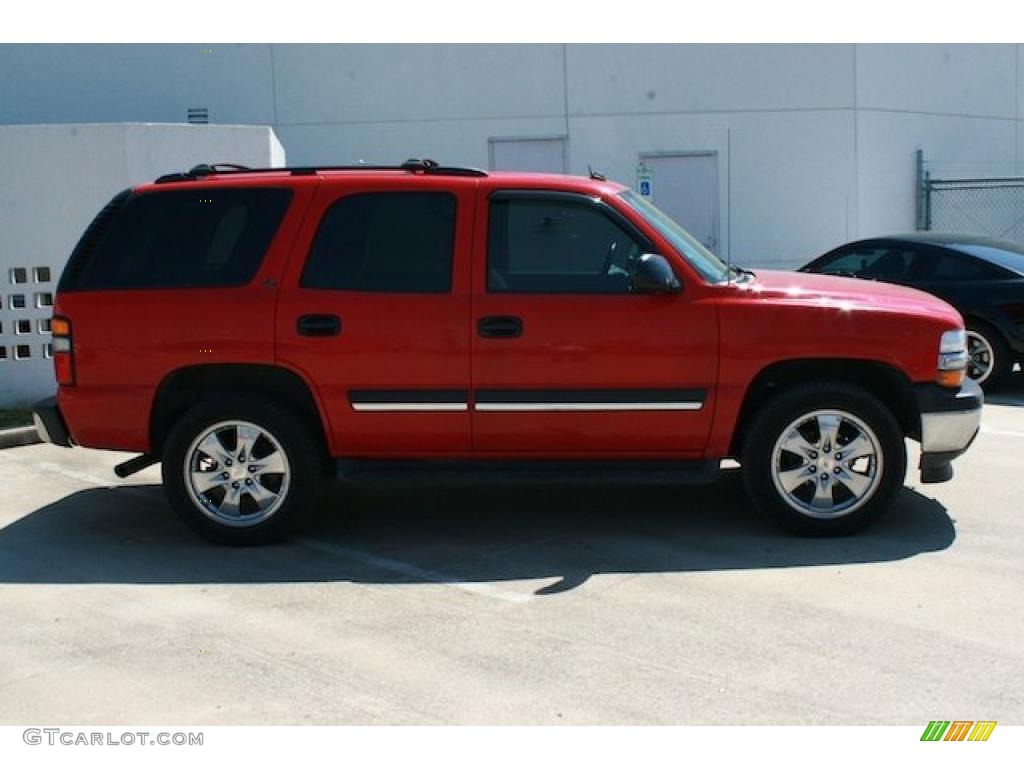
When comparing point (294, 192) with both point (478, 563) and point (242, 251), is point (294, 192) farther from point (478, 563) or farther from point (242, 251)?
point (478, 563)

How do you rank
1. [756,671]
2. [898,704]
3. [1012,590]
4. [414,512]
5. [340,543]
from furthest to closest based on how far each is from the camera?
1. [414,512]
2. [340,543]
3. [1012,590]
4. [756,671]
5. [898,704]

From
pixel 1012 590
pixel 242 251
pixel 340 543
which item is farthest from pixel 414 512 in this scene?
pixel 1012 590

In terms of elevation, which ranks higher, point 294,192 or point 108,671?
point 294,192

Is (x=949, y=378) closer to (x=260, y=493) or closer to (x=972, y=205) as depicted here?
(x=260, y=493)

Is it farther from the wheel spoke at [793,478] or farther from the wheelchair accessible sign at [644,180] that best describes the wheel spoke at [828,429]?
the wheelchair accessible sign at [644,180]

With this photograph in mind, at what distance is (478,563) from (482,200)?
6.09ft

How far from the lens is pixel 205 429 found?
5.94 m

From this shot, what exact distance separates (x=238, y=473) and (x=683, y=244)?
264cm

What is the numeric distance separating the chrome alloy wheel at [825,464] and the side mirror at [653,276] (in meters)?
0.96

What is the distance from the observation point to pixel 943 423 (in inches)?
230

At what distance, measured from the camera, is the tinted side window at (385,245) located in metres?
5.89
